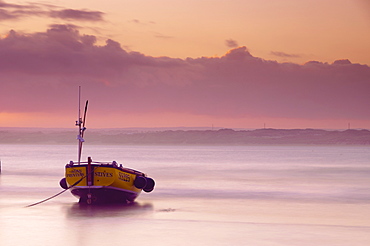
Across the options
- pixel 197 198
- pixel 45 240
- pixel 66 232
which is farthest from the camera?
Result: pixel 197 198

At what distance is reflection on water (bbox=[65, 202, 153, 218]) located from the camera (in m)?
28.5

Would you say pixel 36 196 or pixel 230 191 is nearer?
pixel 36 196

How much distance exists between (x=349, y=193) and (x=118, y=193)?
61.3ft

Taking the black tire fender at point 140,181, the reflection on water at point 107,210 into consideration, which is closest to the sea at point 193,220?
the reflection on water at point 107,210

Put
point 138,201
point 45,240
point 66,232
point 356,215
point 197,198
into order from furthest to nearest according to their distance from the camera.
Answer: point 197,198 < point 138,201 < point 356,215 < point 66,232 < point 45,240

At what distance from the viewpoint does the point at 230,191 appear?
44875 millimetres

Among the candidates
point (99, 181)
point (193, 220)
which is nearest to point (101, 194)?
point (99, 181)

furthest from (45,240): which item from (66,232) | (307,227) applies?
(307,227)

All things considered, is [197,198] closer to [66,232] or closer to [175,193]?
[175,193]

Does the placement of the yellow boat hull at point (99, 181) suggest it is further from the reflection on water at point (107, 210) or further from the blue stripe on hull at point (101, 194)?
the reflection on water at point (107, 210)

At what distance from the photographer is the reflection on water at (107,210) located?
2848 cm

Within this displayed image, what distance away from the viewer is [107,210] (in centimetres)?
2975

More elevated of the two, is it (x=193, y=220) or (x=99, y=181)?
(x=99, y=181)

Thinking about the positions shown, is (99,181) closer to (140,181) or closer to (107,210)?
(107,210)
